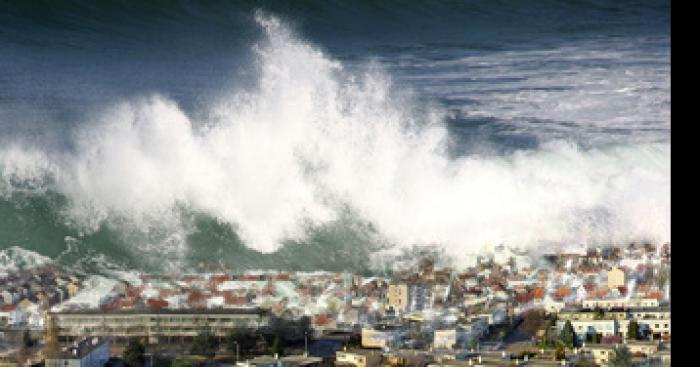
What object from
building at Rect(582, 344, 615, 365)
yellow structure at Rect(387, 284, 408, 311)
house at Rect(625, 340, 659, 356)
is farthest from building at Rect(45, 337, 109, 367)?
house at Rect(625, 340, 659, 356)

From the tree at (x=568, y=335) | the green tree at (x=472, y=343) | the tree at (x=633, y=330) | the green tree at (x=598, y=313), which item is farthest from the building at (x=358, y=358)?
the tree at (x=633, y=330)

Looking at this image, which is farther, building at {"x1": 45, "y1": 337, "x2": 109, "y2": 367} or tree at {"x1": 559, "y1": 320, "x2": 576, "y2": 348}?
building at {"x1": 45, "y1": 337, "x2": 109, "y2": 367}

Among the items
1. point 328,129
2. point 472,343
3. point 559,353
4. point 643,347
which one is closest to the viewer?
point 643,347

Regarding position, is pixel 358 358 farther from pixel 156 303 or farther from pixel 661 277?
pixel 661 277

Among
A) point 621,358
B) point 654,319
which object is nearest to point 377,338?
point 621,358

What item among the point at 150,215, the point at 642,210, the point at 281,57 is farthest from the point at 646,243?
the point at 150,215

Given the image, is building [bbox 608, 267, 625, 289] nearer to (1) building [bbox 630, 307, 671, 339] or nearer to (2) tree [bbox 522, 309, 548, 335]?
(1) building [bbox 630, 307, 671, 339]

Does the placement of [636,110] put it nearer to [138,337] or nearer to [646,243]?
[646,243]

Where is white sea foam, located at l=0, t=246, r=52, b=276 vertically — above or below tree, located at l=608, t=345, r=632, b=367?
above

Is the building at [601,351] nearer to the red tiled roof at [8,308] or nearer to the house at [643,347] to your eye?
the house at [643,347]
